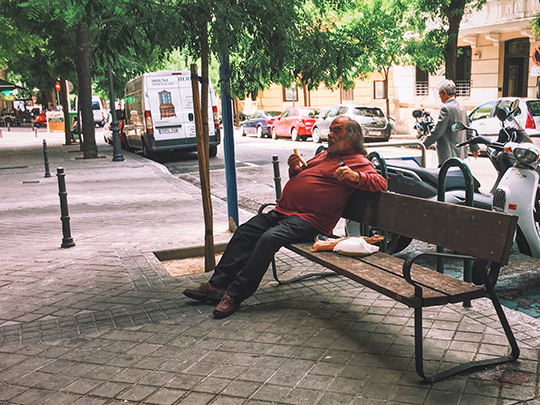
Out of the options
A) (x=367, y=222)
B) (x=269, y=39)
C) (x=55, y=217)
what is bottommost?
(x=55, y=217)

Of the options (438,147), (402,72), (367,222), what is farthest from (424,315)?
(402,72)

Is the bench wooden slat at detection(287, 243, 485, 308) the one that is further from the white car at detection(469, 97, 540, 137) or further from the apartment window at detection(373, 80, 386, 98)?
the apartment window at detection(373, 80, 386, 98)

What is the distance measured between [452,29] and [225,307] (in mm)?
16846

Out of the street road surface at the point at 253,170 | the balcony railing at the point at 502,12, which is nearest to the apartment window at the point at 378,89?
the balcony railing at the point at 502,12

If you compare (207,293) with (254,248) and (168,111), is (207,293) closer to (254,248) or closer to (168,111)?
(254,248)

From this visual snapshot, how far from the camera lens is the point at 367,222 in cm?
483

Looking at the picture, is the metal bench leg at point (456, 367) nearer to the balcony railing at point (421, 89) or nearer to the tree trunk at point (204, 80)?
the tree trunk at point (204, 80)

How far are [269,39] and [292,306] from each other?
7.79 ft

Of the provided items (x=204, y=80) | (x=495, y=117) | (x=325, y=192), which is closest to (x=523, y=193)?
(x=325, y=192)

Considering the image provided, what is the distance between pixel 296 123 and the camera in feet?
86.2

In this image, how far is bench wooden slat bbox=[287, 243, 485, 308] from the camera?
3.43 m

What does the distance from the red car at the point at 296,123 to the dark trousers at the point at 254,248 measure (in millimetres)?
21024

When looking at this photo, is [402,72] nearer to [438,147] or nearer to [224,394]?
[438,147]

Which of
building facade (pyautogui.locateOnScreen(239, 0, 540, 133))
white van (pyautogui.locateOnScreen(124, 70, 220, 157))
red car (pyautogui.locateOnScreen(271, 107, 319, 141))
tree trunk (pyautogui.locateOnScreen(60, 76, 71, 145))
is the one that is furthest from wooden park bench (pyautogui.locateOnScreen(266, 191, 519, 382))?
tree trunk (pyautogui.locateOnScreen(60, 76, 71, 145))
